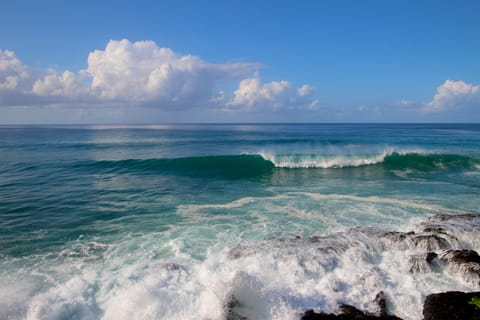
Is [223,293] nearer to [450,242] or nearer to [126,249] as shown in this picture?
[126,249]

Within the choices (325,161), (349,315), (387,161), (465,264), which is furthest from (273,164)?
(349,315)

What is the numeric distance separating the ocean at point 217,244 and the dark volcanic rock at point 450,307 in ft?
0.75

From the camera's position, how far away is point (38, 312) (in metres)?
5.20

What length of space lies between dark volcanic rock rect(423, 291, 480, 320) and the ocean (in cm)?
23

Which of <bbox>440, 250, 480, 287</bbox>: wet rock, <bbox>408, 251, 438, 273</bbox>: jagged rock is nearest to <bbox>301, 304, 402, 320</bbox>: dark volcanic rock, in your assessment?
<bbox>408, 251, 438, 273</bbox>: jagged rock

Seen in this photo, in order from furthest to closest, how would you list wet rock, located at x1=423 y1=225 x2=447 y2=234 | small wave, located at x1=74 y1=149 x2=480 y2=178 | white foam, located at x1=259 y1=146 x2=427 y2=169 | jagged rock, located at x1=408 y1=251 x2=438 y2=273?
white foam, located at x1=259 y1=146 x2=427 y2=169 < small wave, located at x1=74 y1=149 x2=480 y2=178 < wet rock, located at x1=423 y1=225 x2=447 y2=234 < jagged rock, located at x1=408 y1=251 x2=438 y2=273

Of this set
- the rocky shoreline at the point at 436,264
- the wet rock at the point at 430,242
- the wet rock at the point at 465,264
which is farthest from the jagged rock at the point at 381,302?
the wet rock at the point at 430,242

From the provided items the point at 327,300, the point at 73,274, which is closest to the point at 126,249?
the point at 73,274

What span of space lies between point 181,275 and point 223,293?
1.45 m

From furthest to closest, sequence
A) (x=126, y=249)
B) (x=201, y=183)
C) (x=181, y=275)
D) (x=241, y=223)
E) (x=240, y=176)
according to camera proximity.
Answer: (x=240, y=176), (x=201, y=183), (x=241, y=223), (x=126, y=249), (x=181, y=275)

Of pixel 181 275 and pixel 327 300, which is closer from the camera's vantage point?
pixel 327 300

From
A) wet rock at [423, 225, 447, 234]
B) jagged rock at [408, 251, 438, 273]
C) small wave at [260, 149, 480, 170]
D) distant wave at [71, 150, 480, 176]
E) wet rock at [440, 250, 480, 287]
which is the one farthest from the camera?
small wave at [260, 149, 480, 170]

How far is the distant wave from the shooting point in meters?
21.6

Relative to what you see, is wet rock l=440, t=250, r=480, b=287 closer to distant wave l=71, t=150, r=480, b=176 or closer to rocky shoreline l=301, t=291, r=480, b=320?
rocky shoreline l=301, t=291, r=480, b=320
